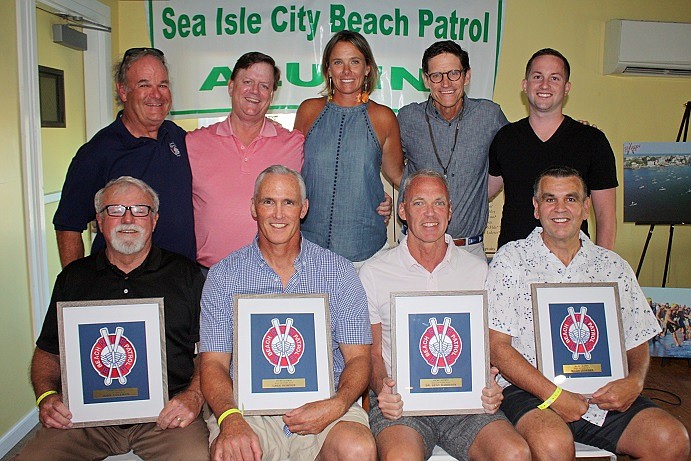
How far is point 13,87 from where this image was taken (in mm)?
3605

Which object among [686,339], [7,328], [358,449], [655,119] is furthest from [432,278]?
[655,119]

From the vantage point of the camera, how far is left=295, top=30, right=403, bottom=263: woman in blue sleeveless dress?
311 cm

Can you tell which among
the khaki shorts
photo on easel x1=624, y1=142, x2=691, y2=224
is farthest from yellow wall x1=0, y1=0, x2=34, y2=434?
photo on easel x1=624, y1=142, x2=691, y2=224

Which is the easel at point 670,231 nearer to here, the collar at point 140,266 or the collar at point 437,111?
the collar at point 437,111

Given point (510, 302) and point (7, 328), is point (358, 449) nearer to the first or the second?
point (510, 302)

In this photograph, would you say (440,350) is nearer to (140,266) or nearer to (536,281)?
(536,281)

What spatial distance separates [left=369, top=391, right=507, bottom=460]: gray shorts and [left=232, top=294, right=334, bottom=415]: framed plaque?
0.89 ft

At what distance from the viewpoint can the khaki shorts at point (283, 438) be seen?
2365mm

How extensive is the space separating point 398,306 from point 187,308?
890mm

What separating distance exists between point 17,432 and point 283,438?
2168 millimetres

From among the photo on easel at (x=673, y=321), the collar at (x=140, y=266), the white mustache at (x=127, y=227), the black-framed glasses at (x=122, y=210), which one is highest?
the black-framed glasses at (x=122, y=210)

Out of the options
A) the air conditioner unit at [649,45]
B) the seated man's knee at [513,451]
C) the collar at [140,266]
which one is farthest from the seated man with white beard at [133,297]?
the air conditioner unit at [649,45]

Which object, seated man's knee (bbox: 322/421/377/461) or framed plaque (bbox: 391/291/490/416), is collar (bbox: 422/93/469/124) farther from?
seated man's knee (bbox: 322/421/377/461)

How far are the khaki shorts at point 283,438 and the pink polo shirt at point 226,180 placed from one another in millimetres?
930
